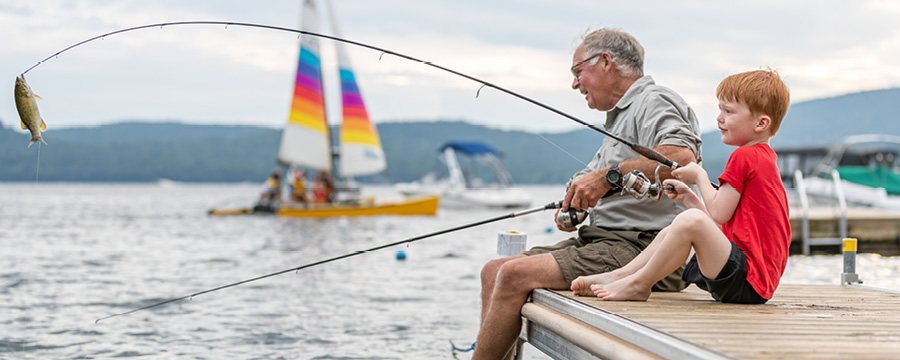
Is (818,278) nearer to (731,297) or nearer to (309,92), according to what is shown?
(731,297)

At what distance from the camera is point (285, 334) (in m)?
7.10

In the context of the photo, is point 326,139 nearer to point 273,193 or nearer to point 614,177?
point 273,193

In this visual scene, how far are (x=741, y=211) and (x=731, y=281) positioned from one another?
262mm

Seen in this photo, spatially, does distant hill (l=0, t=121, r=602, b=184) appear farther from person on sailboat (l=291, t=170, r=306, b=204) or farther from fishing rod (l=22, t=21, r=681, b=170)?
fishing rod (l=22, t=21, r=681, b=170)

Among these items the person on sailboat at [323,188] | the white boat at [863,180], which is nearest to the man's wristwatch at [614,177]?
the white boat at [863,180]

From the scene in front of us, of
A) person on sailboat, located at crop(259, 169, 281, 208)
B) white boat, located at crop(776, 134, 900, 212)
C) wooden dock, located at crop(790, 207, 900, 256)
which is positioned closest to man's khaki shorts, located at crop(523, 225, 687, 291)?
wooden dock, located at crop(790, 207, 900, 256)

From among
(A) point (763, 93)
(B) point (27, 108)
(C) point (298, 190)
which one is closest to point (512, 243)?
(A) point (763, 93)

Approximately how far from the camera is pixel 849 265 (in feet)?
14.7

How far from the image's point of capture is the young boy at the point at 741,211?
286 cm

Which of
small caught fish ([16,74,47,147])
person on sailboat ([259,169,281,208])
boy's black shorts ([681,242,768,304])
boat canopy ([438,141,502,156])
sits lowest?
person on sailboat ([259,169,281,208])

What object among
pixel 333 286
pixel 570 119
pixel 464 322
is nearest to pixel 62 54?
pixel 570 119

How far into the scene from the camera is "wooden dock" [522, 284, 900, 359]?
220cm

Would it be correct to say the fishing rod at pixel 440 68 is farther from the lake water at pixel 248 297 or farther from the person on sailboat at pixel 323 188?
the person on sailboat at pixel 323 188

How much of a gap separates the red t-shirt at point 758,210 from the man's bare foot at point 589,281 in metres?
0.51
